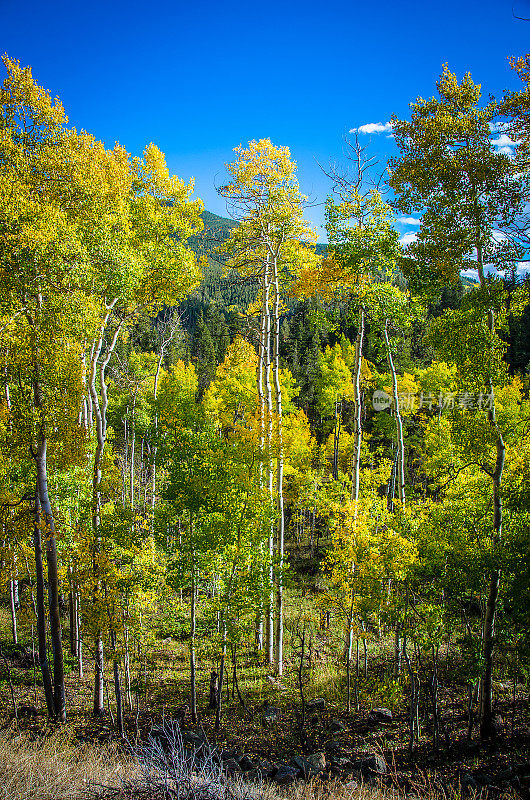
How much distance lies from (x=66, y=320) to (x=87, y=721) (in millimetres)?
8746

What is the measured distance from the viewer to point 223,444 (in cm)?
909

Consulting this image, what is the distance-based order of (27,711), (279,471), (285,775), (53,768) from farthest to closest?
(279,471) → (27,711) → (285,775) → (53,768)

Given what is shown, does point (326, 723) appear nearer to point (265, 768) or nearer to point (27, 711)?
point (265, 768)

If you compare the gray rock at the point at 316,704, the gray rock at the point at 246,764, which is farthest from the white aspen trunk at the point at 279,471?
the gray rock at the point at 246,764

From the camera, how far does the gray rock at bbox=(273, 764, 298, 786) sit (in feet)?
22.4

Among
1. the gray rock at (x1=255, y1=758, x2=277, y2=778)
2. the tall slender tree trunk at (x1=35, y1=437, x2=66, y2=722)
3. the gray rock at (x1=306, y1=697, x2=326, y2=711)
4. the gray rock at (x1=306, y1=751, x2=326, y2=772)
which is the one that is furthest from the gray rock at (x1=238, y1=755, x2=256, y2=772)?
the tall slender tree trunk at (x1=35, y1=437, x2=66, y2=722)

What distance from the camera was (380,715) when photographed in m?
9.36

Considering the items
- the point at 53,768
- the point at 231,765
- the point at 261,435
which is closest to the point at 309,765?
the point at 231,765

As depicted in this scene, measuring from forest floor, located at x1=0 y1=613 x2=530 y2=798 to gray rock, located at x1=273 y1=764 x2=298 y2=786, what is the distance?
0.66m

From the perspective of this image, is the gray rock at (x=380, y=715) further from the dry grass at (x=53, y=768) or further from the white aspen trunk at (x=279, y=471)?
the dry grass at (x=53, y=768)

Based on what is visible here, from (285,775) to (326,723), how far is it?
2.61 m

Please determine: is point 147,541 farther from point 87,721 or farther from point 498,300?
point 498,300

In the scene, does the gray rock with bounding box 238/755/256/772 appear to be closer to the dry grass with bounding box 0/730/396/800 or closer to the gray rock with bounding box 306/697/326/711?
the dry grass with bounding box 0/730/396/800

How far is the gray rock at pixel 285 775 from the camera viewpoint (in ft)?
22.4
